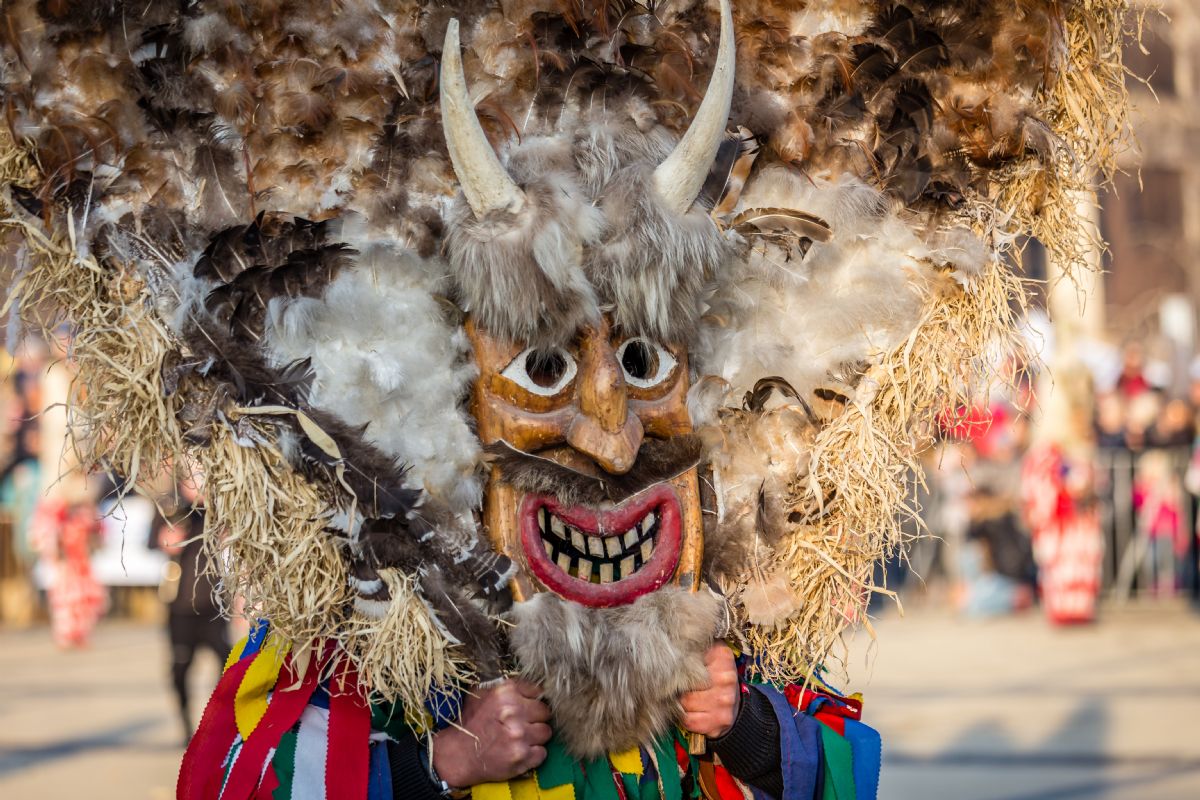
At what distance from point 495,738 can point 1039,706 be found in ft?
18.1

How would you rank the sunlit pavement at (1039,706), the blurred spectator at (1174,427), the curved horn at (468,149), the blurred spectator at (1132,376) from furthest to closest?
1. the blurred spectator at (1132,376)
2. the blurred spectator at (1174,427)
3. the sunlit pavement at (1039,706)
4. the curved horn at (468,149)

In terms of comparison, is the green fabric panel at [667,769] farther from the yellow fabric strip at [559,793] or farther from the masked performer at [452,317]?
the yellow fabric strip at [559,793]

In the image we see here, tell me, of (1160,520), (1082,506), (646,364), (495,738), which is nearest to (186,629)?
(495,738)

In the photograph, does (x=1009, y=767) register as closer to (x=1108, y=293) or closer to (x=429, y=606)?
(x=429, y=606)

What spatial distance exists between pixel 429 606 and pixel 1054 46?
1428mm

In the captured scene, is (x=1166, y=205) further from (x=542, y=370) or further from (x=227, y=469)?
(x=227, y=469)

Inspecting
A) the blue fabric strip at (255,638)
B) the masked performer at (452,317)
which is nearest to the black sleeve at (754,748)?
the masked performer at (452,317)

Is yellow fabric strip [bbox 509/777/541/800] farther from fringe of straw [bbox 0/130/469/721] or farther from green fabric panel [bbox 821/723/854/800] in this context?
green fabric panel [bbox 821/723/854/800]

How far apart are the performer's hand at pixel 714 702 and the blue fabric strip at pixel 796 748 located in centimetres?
10

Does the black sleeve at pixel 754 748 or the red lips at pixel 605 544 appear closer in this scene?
the red lips at pixel 605 544

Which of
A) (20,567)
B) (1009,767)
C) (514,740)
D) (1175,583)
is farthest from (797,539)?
(20,567)

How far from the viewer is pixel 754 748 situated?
226 cm

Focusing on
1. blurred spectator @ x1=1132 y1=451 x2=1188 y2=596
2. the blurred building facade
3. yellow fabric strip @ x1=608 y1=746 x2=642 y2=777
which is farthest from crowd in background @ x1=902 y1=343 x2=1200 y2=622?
the blurred building facade

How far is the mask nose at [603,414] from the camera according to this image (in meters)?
2.08
